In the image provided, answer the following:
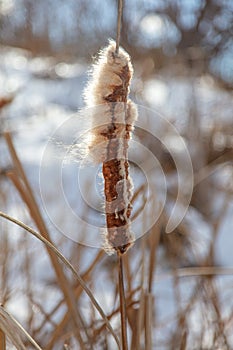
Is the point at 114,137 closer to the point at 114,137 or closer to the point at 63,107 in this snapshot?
the point at 114,137

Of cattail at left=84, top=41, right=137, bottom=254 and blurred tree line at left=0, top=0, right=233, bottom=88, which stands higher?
blurred tree line at left=0, top=0, right=233, bottom=88

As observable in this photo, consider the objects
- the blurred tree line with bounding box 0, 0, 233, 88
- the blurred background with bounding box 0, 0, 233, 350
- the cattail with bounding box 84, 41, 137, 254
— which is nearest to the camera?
the cattail with bounding box 84, 41, 137, 254

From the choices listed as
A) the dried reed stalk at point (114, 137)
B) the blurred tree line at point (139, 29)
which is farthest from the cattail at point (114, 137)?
the blurred tree line at point (139, 29)

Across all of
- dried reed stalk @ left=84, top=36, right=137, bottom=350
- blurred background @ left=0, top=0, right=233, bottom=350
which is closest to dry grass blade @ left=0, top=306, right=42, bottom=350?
dried reed stalk @ left=84, top=36, right=137, bottom=350

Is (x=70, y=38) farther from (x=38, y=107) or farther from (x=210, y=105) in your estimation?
(x=210, y=105)

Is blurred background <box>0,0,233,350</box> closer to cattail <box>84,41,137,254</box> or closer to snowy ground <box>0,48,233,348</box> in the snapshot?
snowy ground <box>0,48,233,348</box>

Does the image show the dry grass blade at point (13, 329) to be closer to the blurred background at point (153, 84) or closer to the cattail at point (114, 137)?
the cattail at point (114, 137)
